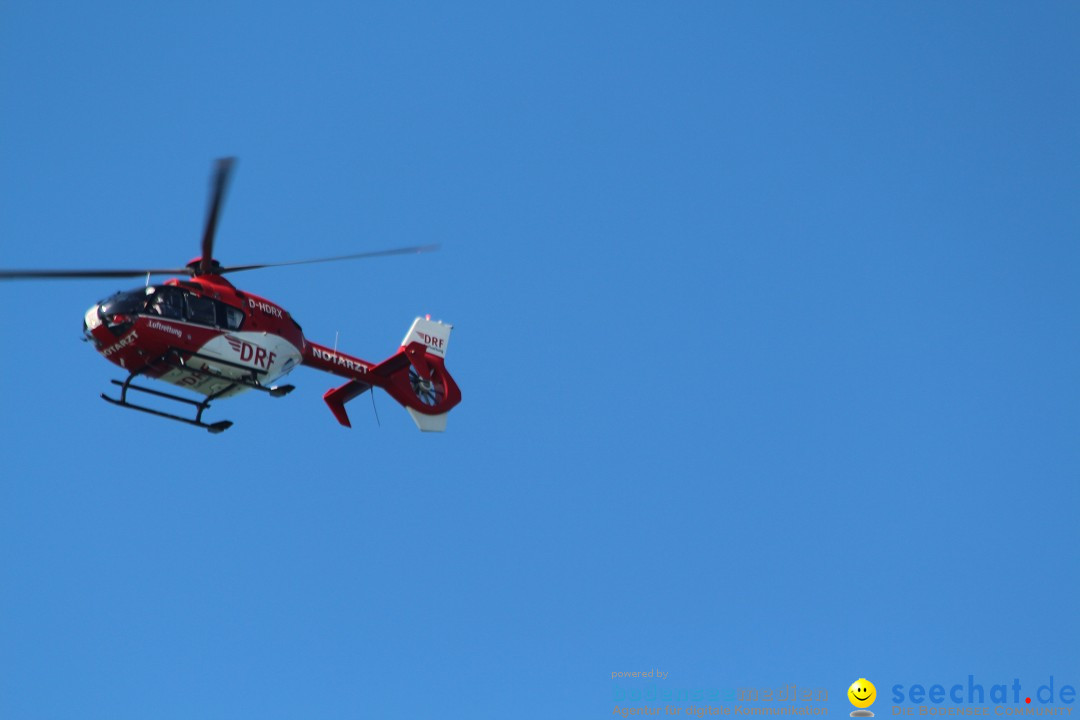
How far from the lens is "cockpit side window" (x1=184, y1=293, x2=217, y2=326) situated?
18.0 meters

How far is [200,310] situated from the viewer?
18.1 metres

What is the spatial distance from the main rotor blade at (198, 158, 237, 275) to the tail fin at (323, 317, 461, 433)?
291cm

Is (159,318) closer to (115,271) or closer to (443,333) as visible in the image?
(115,271)

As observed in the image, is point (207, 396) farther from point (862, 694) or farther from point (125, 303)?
point (862, 694)

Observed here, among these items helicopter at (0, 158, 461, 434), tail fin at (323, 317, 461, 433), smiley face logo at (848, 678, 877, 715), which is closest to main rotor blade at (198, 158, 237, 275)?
helicopter at (0, 158, 461, 434)

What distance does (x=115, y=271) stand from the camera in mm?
17828

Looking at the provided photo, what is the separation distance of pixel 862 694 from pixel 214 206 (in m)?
10.9

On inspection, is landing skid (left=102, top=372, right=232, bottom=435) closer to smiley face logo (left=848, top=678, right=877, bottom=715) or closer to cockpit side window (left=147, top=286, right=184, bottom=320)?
cockpit side window (left=147, top=286, right=184, bottom=320)

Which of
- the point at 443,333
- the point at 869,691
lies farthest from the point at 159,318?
the point at 869,691

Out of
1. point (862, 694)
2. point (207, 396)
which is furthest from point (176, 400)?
point (862, 694)

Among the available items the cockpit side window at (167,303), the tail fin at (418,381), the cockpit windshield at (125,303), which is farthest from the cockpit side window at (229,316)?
the tail fin at (418,381)

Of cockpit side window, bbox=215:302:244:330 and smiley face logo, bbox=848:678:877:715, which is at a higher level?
cockpit side window, bbox=215:302:244:330

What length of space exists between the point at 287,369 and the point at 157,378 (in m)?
1.74

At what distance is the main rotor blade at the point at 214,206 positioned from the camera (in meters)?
16.7
